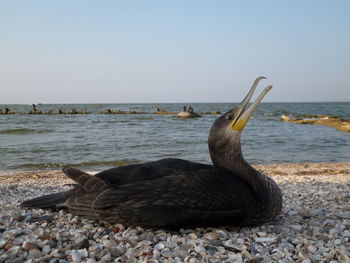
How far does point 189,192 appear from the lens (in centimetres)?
376

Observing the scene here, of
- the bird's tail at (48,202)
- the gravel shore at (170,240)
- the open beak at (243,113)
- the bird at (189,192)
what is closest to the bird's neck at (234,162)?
the bird at (189,192)

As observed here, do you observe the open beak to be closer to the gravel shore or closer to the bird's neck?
A: the bird's neck

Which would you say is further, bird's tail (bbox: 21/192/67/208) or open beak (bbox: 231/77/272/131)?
bird's tail (bbox: 21/192/67/208)

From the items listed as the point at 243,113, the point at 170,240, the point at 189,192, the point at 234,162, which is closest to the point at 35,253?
the point at 170,240

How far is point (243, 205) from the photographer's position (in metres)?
3.84

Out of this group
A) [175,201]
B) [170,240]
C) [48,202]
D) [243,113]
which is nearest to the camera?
[170,240]

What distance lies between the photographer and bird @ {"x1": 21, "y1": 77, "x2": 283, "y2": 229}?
370cm

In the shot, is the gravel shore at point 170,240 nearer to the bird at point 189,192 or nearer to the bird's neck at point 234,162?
the bird at point 189,192

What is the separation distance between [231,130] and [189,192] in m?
0.93

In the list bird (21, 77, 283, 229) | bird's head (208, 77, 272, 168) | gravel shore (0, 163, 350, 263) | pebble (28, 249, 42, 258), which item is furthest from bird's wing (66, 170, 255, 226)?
pebble (28, 249, 42, 258)

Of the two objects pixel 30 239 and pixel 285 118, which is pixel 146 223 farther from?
pixel 285 118

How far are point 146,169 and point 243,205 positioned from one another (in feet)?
3.97

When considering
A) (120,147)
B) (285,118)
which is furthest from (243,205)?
(285,118)

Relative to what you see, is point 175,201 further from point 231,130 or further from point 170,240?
point 231,130
